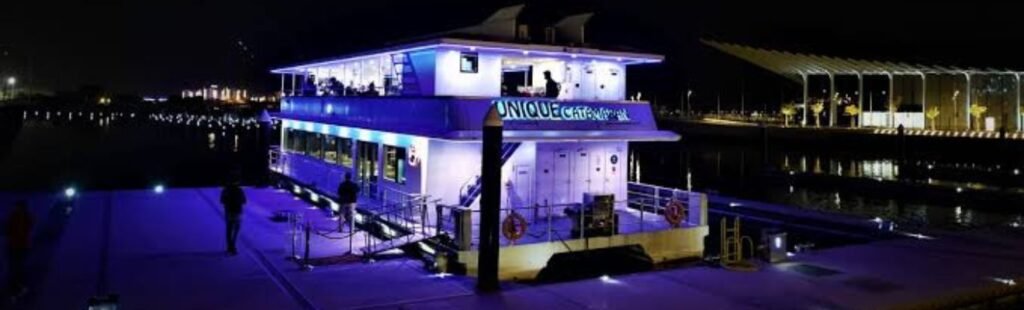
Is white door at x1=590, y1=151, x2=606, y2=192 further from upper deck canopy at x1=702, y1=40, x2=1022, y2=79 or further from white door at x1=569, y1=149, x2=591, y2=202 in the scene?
upper deck canopy at x1=702, y1=40, x2=1022, y2=79

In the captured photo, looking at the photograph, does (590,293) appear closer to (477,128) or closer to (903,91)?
(477,128)

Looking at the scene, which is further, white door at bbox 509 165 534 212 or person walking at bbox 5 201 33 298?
white door at bbox 509 165 534 212

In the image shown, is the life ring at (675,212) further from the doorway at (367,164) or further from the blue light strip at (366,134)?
the doorway at (367,164)

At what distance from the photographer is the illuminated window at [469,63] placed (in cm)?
1753

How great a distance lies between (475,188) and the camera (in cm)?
1738

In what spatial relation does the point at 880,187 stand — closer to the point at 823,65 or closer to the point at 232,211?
the point at 232,211

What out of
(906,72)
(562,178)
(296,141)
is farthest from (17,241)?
(906,72)

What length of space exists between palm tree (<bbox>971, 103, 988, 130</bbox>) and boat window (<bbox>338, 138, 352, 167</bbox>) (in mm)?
64106

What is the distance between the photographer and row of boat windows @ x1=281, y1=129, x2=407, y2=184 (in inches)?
749

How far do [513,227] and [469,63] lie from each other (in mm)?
5051

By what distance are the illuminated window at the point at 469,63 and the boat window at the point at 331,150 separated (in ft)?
25.4

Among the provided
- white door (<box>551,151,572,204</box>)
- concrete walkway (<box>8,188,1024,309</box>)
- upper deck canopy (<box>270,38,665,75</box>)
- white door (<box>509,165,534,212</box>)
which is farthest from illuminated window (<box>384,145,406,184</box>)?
white door (<box>551,151,572,204</box>)

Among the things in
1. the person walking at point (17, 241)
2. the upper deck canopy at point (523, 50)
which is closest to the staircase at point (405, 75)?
the upper deck canopy at point (523, 50)

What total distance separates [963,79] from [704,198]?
228 feet
